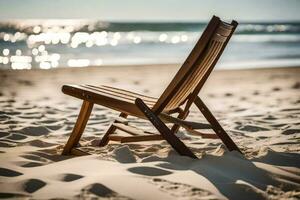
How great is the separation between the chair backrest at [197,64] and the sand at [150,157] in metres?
0.46

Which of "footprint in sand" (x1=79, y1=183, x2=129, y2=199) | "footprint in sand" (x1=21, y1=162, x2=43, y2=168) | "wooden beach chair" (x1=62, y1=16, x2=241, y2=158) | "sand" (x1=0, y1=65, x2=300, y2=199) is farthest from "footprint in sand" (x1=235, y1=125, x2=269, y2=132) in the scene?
"footprint in sand" (x1=79, y1=183, x2=129, y2=199)

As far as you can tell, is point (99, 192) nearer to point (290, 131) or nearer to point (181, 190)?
point (181, 190)

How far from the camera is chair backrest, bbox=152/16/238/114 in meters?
3.11

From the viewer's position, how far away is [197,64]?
10.4 ft

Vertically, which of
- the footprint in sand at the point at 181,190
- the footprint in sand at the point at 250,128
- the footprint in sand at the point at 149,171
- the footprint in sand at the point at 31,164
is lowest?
the footprint in sand at the point at 31,164

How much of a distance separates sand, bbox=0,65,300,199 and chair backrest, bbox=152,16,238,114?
46cm

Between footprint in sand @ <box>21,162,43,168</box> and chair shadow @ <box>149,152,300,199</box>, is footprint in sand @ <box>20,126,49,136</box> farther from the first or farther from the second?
chair shadow @ <box>149,152,300,199</box>

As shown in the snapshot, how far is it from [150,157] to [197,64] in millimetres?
824

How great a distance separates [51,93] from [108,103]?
4561mm

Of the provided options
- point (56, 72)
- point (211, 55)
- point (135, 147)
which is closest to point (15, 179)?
point (135, 147)

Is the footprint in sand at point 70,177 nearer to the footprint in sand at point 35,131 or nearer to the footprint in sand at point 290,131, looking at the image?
the footprint in sand at point 35,131

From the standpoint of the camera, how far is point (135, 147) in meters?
4.08

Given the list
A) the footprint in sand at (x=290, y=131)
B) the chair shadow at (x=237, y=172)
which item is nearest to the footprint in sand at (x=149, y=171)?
the chair shadow at (x=237, y=172)

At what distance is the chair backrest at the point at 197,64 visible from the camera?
10.2 feet
